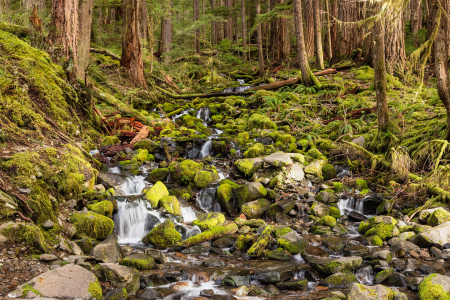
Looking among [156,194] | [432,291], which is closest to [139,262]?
[156,194]

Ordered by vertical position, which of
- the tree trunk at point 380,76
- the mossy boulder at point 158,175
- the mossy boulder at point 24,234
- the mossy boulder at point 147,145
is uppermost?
the tree trunk at point 380,76

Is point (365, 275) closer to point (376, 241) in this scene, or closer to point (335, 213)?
point (376, 241)

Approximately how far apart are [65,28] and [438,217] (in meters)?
9.87

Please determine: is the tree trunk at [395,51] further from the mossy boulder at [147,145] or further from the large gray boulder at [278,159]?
the mossy boulder at [147,145]

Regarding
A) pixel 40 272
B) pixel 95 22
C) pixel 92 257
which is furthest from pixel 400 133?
pixel 95 22

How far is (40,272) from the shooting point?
3734 mm

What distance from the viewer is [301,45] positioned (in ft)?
47.1

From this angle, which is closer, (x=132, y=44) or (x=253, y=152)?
(x=253, y=152)

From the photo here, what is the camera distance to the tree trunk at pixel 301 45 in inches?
547

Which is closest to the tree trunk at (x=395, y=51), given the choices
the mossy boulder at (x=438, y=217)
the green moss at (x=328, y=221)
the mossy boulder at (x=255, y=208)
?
the mossy boulder at (x=438, y=217)

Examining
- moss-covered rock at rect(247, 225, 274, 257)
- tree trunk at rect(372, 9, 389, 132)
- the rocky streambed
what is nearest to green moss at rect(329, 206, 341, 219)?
the rocky streambed

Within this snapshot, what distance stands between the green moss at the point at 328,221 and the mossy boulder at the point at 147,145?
17.5 ft

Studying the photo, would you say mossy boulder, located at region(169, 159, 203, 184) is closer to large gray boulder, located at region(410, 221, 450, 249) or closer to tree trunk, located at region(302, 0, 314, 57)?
Result: large gray boulder, located at region(410, 221, 450, 249)

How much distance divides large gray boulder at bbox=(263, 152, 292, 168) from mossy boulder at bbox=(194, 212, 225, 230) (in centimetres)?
256
